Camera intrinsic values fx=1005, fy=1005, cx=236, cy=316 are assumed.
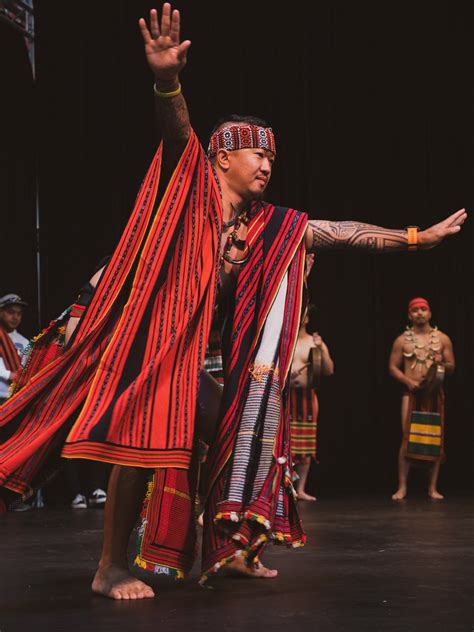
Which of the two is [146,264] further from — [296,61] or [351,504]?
[296,61]

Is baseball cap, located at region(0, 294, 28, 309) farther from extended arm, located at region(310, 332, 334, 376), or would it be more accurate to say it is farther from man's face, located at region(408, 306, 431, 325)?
man's face, located at region(408, 306, 431, 325)

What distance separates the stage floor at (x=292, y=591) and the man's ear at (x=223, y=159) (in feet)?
4.11

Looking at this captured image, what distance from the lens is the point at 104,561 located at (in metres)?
2.76

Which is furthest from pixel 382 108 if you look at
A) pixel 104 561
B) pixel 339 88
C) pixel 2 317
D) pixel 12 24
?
pixel 104 561

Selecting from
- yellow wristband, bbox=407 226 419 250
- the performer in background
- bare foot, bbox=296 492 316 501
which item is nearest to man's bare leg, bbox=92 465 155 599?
yellow wristband, bbox=407 226 419 250

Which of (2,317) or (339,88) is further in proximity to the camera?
(339,88)

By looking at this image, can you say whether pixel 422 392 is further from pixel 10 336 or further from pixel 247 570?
pixel 247 570

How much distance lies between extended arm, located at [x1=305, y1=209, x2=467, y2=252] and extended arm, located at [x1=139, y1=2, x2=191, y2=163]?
0.55 metres

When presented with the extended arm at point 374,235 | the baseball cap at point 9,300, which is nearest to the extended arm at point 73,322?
the extended arm at point 374,235

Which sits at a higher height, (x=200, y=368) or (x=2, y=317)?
(x=2, y=317)

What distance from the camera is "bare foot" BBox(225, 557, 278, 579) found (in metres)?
3.08

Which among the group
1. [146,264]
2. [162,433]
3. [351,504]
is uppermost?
[146,264]

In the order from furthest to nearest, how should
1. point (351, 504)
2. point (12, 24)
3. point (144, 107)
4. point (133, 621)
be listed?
point (144, 107), point (12, 24), point (351, 504), point (133, 621)

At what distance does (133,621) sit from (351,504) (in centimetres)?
439
